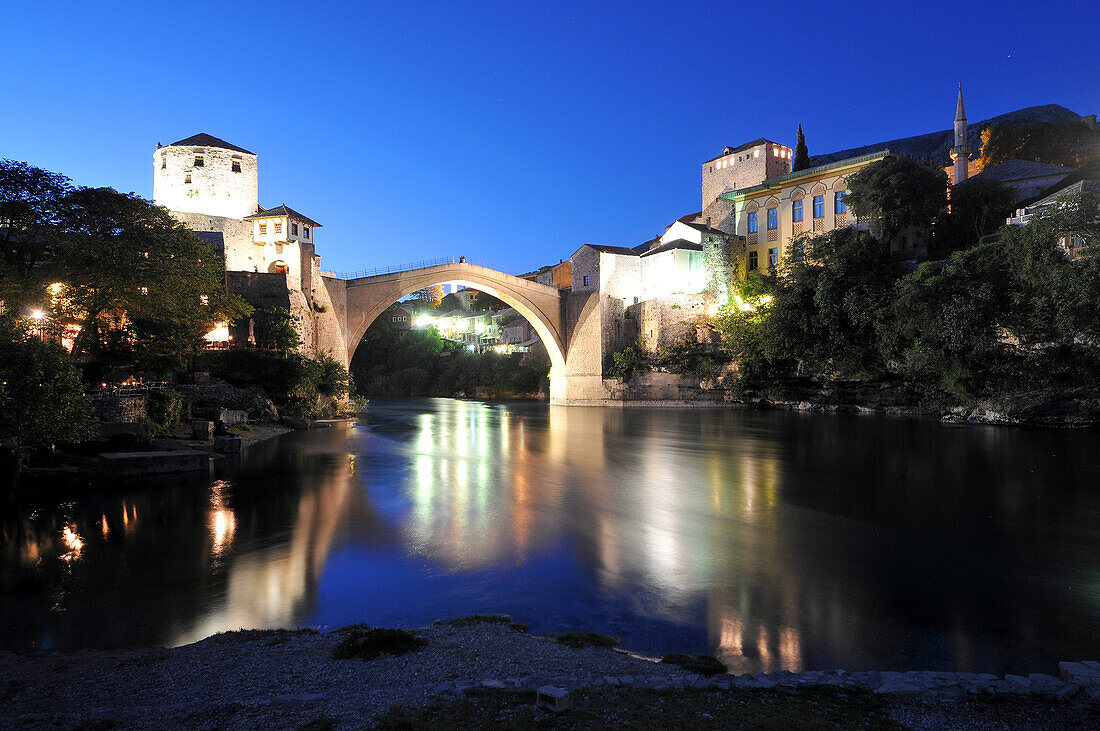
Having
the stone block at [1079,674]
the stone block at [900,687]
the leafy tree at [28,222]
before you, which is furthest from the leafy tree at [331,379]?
the stone block at [1079,674]

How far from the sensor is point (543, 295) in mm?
43188

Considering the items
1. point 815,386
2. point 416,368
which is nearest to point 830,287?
point 815,386

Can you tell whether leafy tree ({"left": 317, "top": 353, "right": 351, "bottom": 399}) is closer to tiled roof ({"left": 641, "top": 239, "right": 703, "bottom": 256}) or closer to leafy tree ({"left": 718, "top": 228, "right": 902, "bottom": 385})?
leafy tree ({"left": 718, "top": 228, "right": 902, "bottom": 385})

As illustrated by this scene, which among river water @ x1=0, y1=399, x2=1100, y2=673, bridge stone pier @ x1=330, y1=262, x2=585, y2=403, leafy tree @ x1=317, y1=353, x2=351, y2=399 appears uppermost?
bridge stone pier @ x1=330, y1=262, x2=585, y2=403

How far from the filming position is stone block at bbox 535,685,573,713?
3227 millimetres

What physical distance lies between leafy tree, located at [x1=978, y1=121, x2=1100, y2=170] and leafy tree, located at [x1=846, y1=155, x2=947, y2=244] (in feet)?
63.5

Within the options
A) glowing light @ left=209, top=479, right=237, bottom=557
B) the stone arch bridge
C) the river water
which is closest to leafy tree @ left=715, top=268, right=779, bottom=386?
the stone arch bridge

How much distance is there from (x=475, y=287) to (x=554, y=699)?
3930 cm

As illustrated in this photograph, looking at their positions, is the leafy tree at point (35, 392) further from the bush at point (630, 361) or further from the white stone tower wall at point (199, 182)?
the bush at point (630, 361)

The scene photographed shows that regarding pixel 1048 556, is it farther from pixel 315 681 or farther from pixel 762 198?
pixel 762 198

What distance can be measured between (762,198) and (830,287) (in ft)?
46.9

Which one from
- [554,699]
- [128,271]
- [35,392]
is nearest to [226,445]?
[128,271]

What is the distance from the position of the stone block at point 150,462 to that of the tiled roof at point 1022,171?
4020cm

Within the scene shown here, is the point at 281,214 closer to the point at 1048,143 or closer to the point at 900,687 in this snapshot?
the point at 900,687
